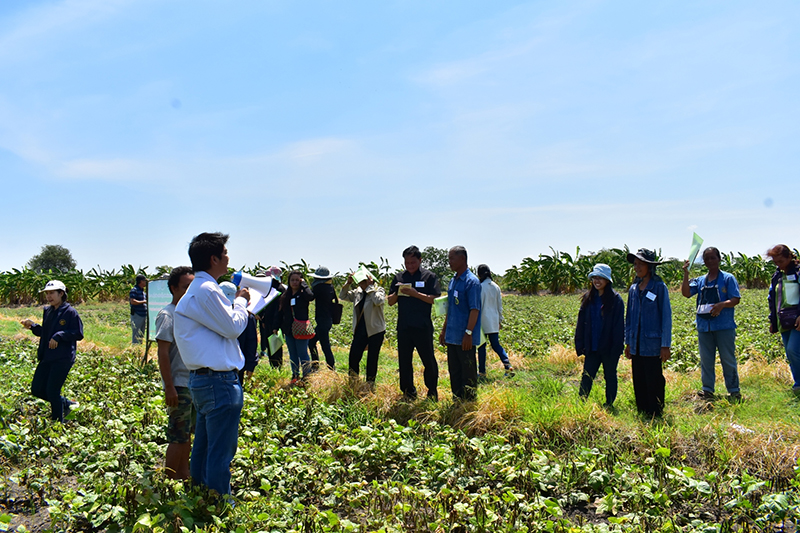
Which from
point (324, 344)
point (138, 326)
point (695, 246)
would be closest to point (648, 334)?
point (695, 246)

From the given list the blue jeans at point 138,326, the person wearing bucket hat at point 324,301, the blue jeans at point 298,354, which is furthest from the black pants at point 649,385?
the blue jeans at point 138,326

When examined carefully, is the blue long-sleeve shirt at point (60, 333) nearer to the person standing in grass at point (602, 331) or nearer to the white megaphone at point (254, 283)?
the white megaphone at point (254, 283)

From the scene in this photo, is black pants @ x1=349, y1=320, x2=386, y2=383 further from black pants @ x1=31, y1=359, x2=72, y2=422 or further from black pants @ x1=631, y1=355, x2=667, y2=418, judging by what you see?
black pants @ x1=31, y1=359, x2=72, y2=422

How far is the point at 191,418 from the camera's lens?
432 cm

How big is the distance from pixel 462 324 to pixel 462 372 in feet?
1.92

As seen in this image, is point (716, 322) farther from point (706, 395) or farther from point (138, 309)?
point (138, 309)

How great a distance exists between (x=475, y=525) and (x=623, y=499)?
118 cm

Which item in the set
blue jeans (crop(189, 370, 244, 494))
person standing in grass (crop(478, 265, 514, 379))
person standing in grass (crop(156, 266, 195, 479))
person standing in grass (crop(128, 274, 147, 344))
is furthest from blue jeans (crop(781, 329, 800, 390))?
person standing in grass (crop(128, 274, 147, 344))

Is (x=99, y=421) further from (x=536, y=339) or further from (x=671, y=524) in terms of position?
(x=536, y=339)

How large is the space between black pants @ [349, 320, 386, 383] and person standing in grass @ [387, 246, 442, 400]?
74 centimetres

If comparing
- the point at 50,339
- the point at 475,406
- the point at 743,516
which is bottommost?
the point at 743,516

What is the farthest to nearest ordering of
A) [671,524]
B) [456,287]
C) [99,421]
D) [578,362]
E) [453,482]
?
[578,362]
[456,287]
[99,421]
[453,482]
[671,524]

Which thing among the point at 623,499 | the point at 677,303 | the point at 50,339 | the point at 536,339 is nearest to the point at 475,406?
the point at 623,499

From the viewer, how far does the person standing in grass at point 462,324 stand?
20.6 ft
